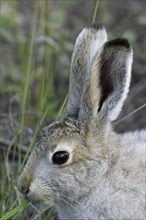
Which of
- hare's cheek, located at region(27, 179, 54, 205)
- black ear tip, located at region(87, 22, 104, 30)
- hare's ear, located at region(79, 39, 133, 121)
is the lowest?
hare's cheek, located at region(27, 179, 54, 205)

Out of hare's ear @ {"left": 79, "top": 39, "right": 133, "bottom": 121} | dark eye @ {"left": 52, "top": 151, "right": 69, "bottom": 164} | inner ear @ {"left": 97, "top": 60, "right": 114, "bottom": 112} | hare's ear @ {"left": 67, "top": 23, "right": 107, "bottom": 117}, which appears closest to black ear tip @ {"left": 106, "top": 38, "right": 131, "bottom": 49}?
hare's ear @ {"left": 79, "top": 39, "right": 133, "bottom": 121}

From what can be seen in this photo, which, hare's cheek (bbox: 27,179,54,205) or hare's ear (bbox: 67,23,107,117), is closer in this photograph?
hare's cheek (bbox: 27,179,54,205)

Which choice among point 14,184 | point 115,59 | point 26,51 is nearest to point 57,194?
point 14,184

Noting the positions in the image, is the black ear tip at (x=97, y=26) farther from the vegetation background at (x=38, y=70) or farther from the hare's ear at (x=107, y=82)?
the vegetation background at (x=38, y=70)

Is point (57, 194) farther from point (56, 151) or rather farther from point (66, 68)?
point (66, 68)

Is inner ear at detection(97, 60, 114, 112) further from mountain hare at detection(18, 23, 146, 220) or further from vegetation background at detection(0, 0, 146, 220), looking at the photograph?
vegetation background at detection(0, 0, 146, 220)

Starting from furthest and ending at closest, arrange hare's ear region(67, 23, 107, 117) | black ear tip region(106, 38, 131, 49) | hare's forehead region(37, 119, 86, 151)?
1. hare's ear region(67, 23, 107, 117)
2. hare's forehead region(37, 119, 86, 151)
3. black ear tip region(106, 38, 131, 49)

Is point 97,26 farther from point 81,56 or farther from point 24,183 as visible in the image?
point 24,183

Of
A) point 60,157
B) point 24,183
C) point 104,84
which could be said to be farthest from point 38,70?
point 24,183

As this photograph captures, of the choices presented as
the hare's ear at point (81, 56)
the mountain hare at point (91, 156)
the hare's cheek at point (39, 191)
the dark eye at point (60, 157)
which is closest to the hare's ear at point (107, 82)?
the mountain hare at point (91, 156)
